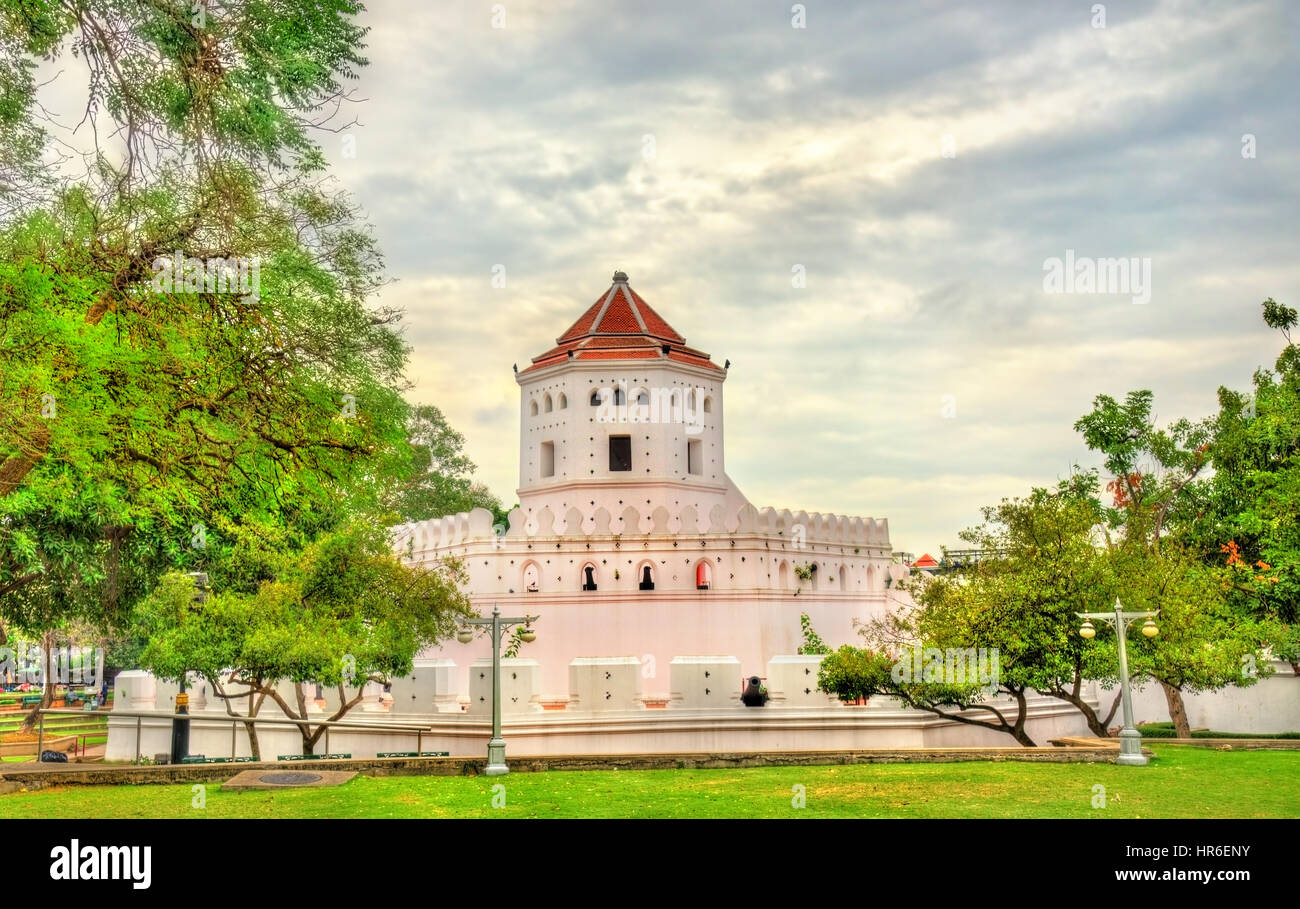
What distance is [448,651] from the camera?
1220 inches

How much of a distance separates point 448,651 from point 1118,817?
22.6 metres

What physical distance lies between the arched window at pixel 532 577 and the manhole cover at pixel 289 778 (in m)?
15.7

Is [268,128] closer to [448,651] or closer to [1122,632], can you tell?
[1122,632]

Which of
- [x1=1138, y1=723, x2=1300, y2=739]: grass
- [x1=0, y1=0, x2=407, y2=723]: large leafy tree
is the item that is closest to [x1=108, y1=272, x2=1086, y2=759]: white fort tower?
[x1=1138, y1=723, x2=1300, y2=739]: grass

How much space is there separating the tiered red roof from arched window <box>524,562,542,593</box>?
8.21m

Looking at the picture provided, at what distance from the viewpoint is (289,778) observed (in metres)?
14.2

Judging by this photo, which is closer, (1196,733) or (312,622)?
(312,622)

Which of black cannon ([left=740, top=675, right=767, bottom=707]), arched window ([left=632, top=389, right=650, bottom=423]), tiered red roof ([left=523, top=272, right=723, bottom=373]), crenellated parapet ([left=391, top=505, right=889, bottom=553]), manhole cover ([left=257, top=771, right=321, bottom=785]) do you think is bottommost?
manhole cover ([left=257, top=771, right=321, bottom=785])

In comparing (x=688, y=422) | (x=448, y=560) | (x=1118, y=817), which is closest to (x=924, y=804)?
(x=1118, y=817)

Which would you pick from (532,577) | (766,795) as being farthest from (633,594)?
(766,795)

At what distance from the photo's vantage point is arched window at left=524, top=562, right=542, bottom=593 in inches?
1188

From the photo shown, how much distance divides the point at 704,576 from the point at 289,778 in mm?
18601

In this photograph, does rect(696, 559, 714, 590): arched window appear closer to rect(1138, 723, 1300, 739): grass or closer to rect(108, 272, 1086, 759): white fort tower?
rect(108, 272, 1086, 759): white fort tower

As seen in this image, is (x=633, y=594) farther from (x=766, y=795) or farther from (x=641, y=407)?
(x=766, y=795)
